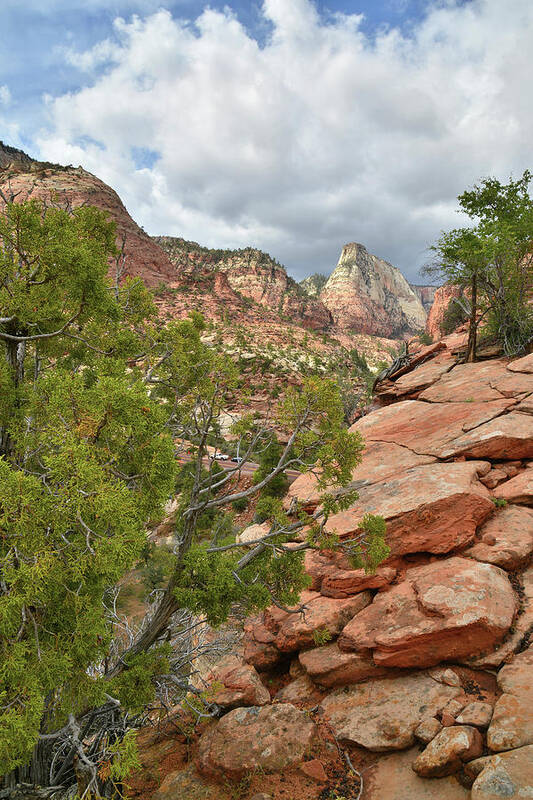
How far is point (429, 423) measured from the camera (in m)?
11.8

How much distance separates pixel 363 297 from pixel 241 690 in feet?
584

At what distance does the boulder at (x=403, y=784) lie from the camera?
4336 mm

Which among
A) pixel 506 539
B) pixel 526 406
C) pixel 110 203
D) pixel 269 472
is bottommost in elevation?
pixel 269 472

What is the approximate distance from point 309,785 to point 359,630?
2.29 metres

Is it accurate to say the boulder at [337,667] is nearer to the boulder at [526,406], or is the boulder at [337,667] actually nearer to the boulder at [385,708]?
the boulder at [385,708]

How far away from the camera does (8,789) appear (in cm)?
511

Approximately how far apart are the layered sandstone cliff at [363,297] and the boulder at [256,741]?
5994 inches

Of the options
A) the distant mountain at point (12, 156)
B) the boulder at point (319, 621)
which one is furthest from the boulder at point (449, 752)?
the distant mountain at point (12, 156)

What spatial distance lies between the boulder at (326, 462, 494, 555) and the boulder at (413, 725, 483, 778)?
3.26 meters

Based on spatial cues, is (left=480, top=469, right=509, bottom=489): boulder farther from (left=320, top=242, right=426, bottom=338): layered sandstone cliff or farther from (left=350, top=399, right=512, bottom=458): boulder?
(left=320, top=242, right=426, bottom=338): layered sandstone cliff

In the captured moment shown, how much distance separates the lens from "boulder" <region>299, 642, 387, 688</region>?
258 inches

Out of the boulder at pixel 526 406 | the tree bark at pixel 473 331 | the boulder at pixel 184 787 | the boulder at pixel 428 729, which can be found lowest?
the boulder at pixel 184 787

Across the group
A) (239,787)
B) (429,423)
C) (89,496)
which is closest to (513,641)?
(239,787)

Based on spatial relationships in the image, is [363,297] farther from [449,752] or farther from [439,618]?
[449,752]
